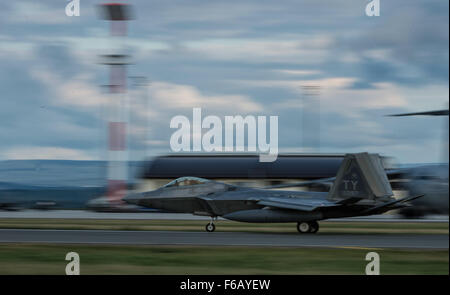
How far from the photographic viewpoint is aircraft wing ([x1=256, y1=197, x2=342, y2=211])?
2270 cm

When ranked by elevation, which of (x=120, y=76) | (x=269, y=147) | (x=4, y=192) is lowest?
(x=4, y=192)

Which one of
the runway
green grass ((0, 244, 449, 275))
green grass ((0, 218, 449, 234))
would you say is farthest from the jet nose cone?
green grass ((0, 244, 449, 275))

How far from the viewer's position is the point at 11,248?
17203 mm

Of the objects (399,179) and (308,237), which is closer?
(308,237)

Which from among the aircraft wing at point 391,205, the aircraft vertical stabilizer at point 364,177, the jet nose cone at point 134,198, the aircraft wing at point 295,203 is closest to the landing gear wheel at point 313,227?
the aircraft wing at point 295,203

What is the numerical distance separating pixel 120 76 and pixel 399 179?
17819mm

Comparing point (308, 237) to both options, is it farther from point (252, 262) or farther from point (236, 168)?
point (236, 168)

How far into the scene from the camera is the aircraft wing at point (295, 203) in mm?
22702

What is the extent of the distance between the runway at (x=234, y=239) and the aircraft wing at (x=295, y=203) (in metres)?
1.03

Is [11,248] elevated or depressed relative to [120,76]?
depressed

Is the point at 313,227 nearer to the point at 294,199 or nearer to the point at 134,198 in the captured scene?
the point at 294,199

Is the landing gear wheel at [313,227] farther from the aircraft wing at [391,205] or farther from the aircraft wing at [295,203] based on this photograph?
the aircraft wing at [391,205]
